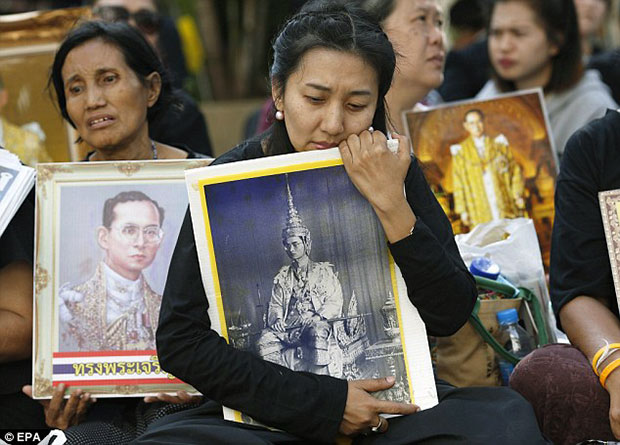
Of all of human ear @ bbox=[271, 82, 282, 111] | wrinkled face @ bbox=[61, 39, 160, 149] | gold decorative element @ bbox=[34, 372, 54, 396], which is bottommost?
gold decorative element @ bbox=[34, 372, 54, 396]

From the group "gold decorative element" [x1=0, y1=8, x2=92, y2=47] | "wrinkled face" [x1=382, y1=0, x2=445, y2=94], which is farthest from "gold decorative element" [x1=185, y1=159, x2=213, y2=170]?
"gold decorative element" [x1=0, y1=8, x2=92, y2=47]

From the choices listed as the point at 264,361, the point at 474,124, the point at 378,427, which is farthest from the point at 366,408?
the point at 474,124

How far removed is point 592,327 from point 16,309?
184cm

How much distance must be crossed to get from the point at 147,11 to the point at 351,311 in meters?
3.15

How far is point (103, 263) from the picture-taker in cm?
331

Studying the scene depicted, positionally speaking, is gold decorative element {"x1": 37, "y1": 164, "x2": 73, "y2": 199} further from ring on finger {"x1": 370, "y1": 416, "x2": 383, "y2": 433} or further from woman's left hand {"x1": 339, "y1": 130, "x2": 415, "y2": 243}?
ring on finger {"x1": 370, "y1": 416, "x2": 383, "y2": 433}

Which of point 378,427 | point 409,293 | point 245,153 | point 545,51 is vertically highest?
point 545,51

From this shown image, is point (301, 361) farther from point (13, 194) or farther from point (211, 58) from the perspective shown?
point (211, 58)

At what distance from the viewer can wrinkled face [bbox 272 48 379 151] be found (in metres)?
2.77

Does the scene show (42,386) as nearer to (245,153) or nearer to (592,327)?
(245,153)

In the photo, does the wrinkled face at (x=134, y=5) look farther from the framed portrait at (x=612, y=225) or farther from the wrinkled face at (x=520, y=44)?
the framed portrait at (x=612, y=225)

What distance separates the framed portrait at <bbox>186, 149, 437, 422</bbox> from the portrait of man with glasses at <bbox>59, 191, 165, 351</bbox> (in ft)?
1.93

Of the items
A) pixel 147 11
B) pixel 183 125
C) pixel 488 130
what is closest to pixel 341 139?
pixel 488 130

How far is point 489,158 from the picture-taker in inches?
166
